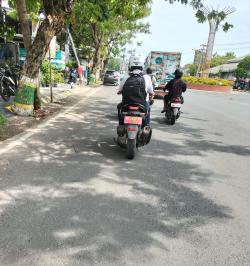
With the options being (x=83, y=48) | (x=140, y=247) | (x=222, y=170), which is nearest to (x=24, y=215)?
(x=140, y=247)

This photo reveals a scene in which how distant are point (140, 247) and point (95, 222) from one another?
0.65m

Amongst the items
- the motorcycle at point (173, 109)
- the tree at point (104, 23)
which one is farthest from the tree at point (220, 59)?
the motorcycle at point (173, 109)

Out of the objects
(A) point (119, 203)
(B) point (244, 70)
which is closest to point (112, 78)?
(A) point (119, 203)

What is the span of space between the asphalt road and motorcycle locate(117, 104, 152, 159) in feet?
0.79

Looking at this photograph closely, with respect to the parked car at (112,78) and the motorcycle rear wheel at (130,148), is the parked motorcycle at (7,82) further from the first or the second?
the parked car at (112,78)

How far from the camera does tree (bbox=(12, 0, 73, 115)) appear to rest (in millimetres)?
9242

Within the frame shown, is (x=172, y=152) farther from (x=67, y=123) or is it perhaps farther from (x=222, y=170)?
(x=67, y=123)

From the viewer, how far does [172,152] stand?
6855 millimetres

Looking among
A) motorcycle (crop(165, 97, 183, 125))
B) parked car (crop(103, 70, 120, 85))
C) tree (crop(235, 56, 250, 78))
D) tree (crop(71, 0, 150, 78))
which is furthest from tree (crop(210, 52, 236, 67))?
motorcycle (crop(165, 97, 183, 125))

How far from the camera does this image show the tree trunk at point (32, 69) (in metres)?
9.23

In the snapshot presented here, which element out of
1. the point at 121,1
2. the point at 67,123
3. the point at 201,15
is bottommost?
the point at 67,123

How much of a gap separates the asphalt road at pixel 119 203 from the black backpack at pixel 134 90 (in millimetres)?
1066

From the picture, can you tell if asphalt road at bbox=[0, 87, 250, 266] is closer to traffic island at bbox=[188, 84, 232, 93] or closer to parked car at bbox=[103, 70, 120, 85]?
parked car at bbox=[103, 70, 120, 85]

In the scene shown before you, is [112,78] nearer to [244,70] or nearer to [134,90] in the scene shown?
[134,90]
